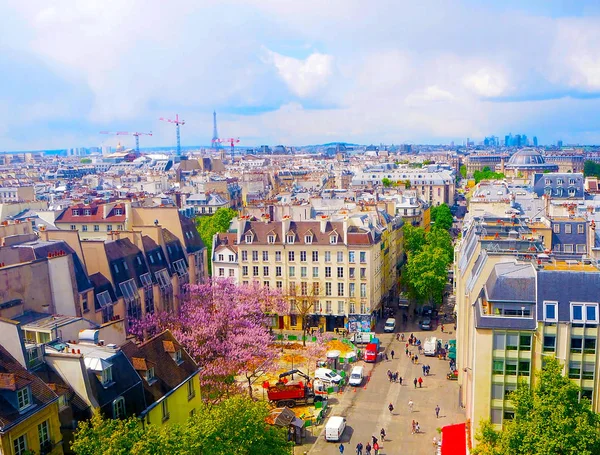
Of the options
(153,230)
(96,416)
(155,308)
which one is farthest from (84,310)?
(96,416)

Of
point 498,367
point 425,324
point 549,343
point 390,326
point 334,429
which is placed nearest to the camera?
point 549,343

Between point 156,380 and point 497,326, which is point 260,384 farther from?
point 497,326

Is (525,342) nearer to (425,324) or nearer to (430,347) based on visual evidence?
(430,347)

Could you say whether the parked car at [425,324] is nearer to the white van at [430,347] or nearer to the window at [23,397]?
the white van at [430,347]

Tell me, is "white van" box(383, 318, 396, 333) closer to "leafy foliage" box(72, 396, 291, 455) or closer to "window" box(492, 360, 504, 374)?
"window" box(492, 360, 504, 374)

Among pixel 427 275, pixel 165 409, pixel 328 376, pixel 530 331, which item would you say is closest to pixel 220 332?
pixel 328 376

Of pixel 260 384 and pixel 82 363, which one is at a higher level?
pixel 82 363
